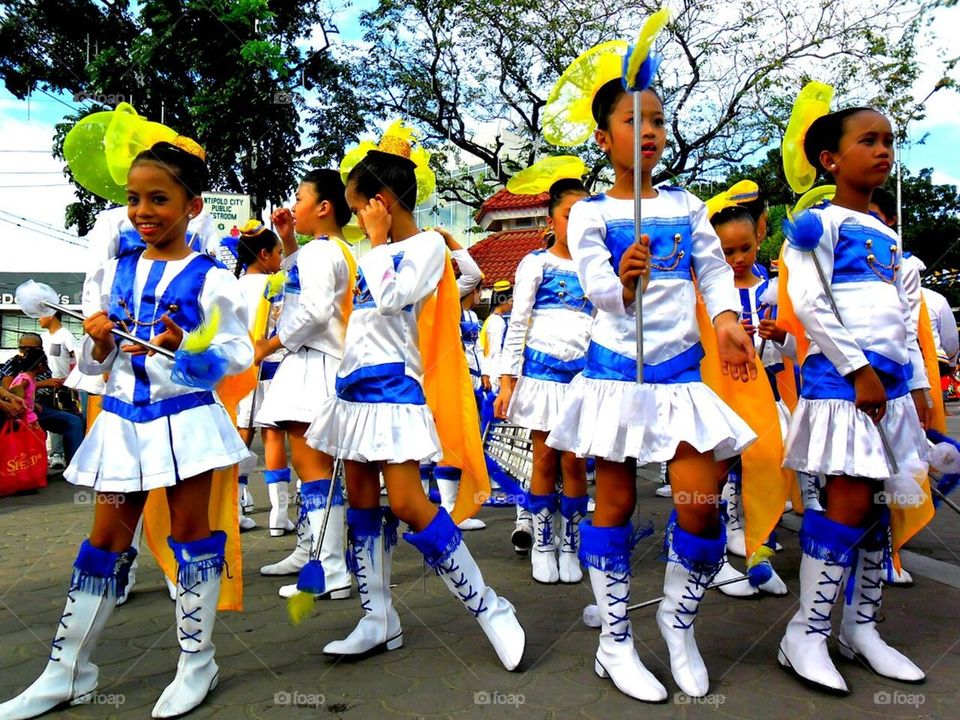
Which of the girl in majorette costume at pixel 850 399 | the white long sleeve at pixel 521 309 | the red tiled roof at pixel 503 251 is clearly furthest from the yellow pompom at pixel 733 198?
the red tiled roof at pixel 503 251

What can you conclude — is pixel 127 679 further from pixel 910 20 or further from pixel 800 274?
pixel 910 20

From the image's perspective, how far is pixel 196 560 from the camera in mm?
2664

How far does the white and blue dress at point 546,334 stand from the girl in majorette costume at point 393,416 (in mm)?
1185

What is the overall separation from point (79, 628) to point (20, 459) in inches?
252

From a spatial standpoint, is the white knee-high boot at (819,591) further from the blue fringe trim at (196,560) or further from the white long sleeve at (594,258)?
the blue fringe trim at (196,560)

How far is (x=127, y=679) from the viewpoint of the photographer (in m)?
2.90

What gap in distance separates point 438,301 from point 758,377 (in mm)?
1468

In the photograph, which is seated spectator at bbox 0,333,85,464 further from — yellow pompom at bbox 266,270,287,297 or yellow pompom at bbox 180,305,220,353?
yellow pompom at bbox 180,305,220,353

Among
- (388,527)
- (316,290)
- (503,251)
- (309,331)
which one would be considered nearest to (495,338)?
(309,331)

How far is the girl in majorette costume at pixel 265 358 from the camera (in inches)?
197

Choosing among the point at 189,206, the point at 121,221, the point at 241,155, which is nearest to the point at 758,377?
the point at 189,206

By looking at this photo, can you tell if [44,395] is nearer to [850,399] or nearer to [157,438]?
[157,438]

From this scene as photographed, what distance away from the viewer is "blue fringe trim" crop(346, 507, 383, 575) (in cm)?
318

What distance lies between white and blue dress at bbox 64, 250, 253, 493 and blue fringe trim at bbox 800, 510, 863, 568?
1.98 m
